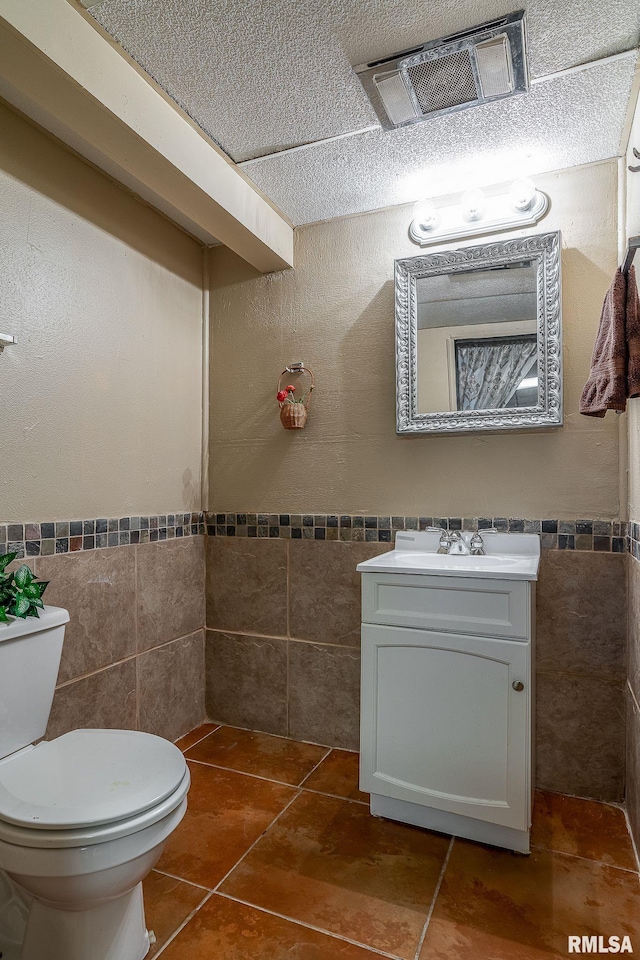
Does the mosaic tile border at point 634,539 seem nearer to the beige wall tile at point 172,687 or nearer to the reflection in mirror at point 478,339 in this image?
the reflection in mirror at point 478,339

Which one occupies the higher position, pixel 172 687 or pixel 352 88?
pixel 352 88

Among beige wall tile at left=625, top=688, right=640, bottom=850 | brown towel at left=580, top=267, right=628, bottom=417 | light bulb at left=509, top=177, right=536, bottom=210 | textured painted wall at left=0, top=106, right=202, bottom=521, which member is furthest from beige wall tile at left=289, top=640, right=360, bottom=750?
light bulb at left=509, top=177, right=536, bottom=210

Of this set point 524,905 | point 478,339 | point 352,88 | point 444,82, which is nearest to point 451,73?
point 444,82

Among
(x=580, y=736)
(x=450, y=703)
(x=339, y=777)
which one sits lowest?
(x=339, y=777)

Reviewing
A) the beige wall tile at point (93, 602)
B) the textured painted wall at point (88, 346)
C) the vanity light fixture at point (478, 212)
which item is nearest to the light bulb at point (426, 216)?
the vanity light fixture at point (478, 212)

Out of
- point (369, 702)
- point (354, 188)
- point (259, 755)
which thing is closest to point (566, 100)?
point (354, 188)

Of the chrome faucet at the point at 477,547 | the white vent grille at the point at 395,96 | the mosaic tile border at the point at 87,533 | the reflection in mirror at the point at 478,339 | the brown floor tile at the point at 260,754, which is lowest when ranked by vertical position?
the brown floor tile at the point at 260,754

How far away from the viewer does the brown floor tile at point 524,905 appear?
1318mm

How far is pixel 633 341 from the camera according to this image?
1520 mm

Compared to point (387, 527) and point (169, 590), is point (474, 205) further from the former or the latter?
point (169, 590)

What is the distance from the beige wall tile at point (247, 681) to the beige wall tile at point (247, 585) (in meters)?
0.06

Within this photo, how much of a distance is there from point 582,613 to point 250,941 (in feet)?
4.63

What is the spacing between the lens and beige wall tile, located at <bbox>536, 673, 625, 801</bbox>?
75.6 inches

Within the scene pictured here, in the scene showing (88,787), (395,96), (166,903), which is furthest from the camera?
(395,96)
